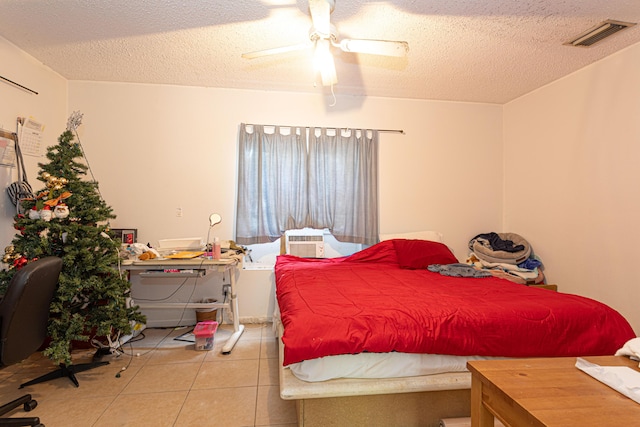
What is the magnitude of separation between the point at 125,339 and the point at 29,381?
0.68 m

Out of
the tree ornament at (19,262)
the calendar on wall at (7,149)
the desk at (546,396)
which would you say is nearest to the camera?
the desk at (546,396)

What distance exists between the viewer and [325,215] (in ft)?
11.1

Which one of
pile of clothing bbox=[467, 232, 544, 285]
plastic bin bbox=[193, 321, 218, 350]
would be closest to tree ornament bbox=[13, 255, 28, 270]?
plastic bin bbox=[193, 321, 218, 350]

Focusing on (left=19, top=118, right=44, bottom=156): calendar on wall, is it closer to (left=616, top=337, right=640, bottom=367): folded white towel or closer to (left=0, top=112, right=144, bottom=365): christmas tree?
(left=0, top=112, right=144, bottom=365): christmas tree

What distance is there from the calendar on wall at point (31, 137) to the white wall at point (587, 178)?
4.89 m

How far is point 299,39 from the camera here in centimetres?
238

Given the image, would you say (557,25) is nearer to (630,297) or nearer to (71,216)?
(630,297)

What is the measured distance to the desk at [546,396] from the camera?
0.81 m

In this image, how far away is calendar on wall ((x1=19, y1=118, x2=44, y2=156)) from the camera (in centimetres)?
259

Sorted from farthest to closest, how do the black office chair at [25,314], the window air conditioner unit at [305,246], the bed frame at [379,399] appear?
the window air conditioner unit at [305,246] → the black office chair at [25,314] → the bed frame at [379,399]

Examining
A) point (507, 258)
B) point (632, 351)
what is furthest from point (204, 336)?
point (507, 258)

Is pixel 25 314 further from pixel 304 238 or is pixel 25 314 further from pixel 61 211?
pixel 304 238

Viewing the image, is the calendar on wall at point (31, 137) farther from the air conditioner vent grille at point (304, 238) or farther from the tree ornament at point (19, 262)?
the air conditioner vent grille at point (304, 238)

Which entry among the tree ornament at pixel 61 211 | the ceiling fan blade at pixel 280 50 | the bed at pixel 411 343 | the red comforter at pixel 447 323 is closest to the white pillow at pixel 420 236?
the red comforter at pixel 447 323
